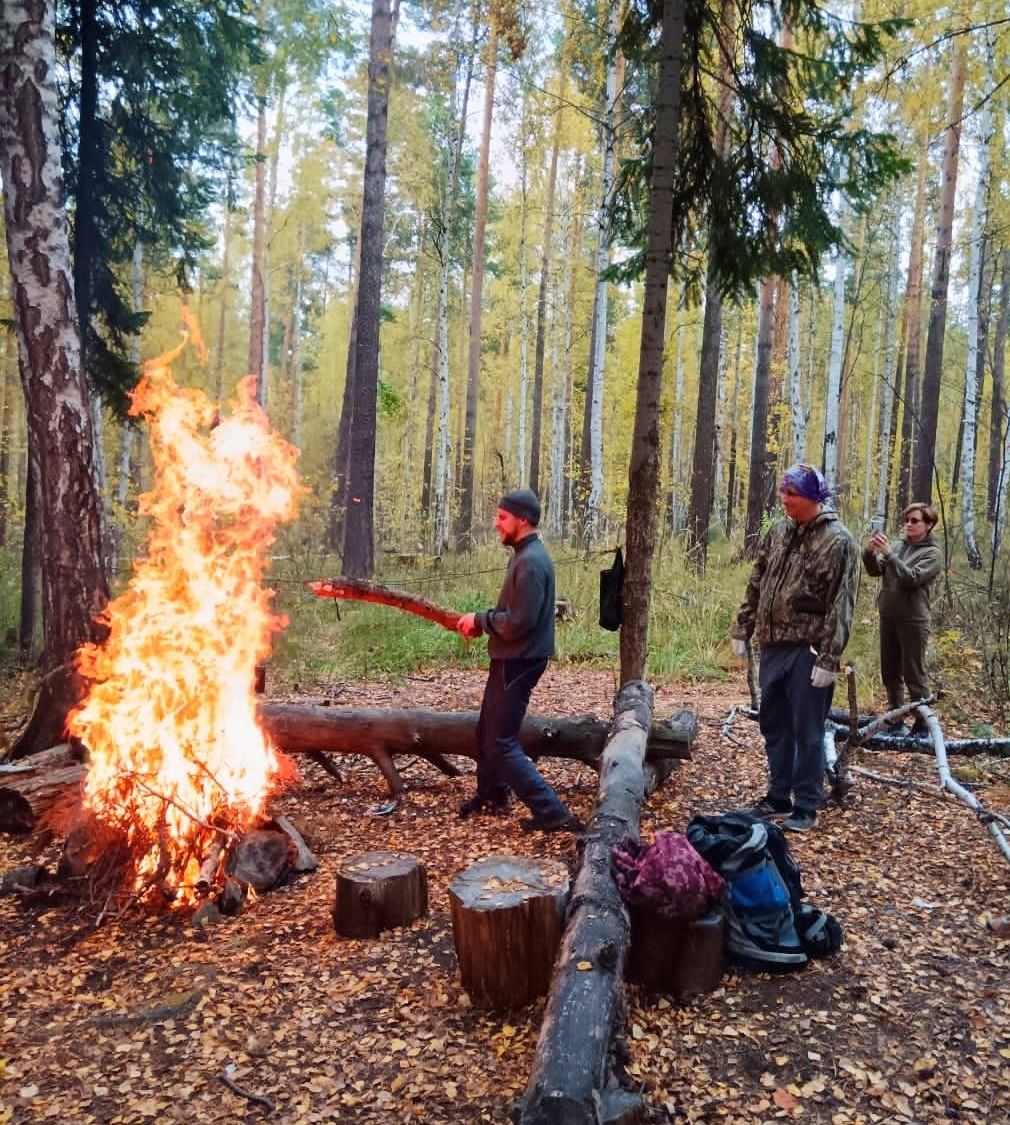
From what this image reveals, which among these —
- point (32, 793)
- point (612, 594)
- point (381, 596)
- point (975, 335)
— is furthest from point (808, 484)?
point (975, 335)

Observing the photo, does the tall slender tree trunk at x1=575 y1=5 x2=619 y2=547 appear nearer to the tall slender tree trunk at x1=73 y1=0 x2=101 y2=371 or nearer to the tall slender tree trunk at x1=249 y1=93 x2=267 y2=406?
the tall slender tree trunk at x1=73 y1=0 x2=101 y2=371

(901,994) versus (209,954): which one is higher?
(901,994)

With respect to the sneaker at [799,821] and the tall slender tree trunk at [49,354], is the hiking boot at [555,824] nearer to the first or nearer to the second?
the sneaker at [799,821]

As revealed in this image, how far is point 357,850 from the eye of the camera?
503 cm

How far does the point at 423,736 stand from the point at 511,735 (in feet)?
2.98

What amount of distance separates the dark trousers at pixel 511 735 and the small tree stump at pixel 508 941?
5.56 feet

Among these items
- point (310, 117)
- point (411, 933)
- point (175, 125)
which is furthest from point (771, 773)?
→ point (310, 117)

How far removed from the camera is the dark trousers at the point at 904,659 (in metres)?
6.94

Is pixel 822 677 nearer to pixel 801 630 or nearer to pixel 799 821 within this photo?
pixel 801 630

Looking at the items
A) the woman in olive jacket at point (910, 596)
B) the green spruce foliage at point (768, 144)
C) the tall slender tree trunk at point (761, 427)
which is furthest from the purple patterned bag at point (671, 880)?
the tall slender tree trunk at point (761, 427)

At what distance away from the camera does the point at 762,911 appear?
11.6 feet

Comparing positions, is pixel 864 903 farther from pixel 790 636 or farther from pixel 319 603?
pixel 319 603

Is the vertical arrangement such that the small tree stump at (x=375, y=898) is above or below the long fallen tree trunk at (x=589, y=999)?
below

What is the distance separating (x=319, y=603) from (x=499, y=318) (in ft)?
69.3
